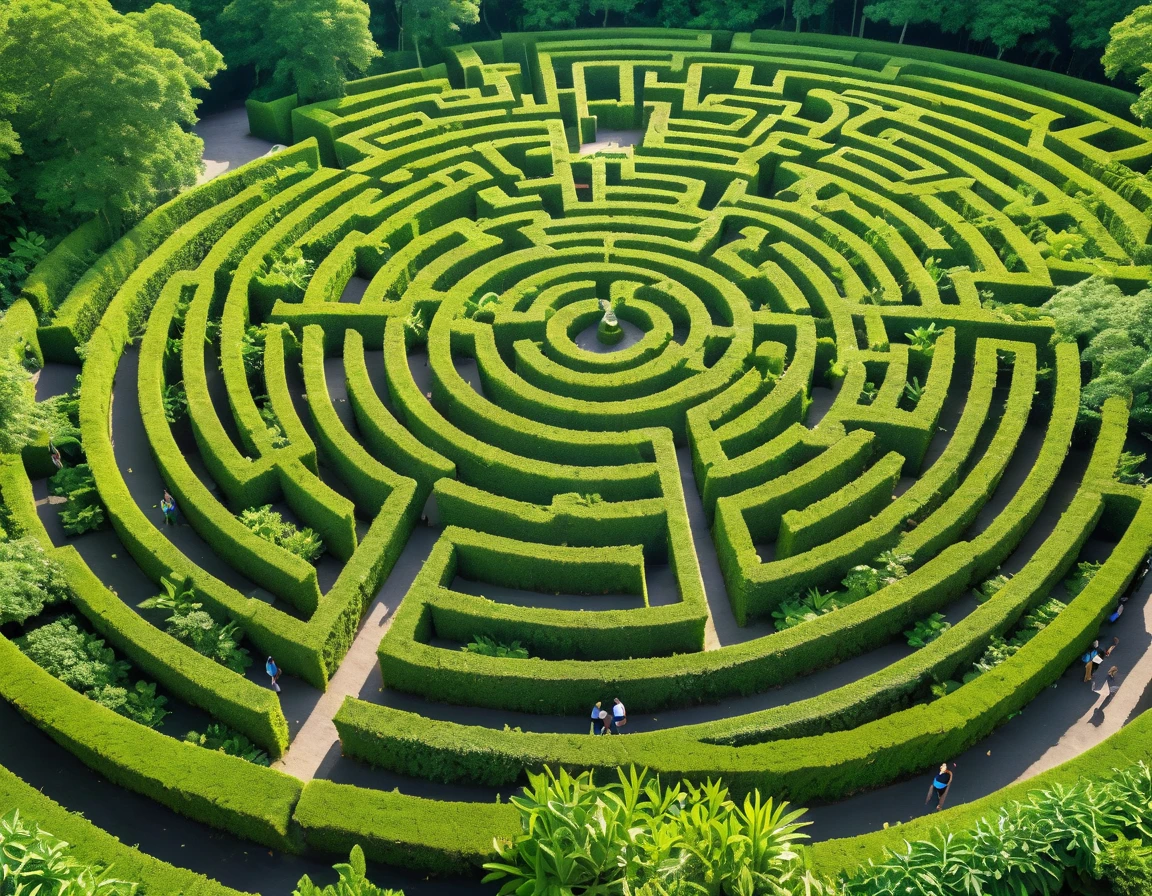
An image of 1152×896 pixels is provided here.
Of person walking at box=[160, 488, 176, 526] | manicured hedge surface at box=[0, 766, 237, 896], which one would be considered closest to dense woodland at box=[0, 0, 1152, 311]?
person walking at box=[160, 488, 176, 526]

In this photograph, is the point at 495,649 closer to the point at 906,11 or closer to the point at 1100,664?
the point at 1100,664

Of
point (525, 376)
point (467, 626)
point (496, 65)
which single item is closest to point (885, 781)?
point (467, 626)

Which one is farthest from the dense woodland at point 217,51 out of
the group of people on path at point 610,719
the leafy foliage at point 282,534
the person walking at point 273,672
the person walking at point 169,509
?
the group of people on path at point 610,719

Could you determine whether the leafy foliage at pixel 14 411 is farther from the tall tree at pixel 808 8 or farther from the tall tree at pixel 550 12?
the tall tree at pixel 808 8

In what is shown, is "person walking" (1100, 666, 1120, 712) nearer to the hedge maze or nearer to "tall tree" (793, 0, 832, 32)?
the hedge maze

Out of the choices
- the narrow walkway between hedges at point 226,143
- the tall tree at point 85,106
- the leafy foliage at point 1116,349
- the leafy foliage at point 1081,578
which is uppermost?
the tall tree at point 85,106

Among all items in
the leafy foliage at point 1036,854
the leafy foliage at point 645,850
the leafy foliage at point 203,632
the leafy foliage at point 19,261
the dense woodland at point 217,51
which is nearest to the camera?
the leafy foliage at point 645,850
